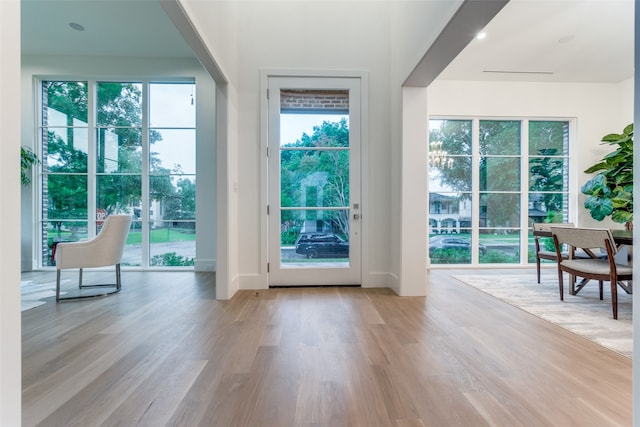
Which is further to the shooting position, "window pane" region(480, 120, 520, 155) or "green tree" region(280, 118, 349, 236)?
"window pane" region(480, 120, 520, 155)

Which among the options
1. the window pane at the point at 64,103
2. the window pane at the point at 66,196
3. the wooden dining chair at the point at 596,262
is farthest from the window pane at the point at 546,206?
the window pane at the point at 64,103

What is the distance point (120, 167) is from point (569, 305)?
21.0 feet

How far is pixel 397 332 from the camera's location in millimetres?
2307

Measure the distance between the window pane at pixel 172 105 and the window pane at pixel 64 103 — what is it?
1133mm

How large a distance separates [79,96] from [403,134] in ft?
17.5

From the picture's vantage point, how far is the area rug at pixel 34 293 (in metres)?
3.02

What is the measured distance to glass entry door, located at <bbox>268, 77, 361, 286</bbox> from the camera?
12.1 feet

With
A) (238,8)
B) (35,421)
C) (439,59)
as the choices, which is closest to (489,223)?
(439,59)

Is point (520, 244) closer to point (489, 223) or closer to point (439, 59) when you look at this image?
point (489, 223)

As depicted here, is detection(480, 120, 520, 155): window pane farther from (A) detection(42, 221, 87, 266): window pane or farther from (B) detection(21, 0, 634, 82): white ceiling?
(A) detection(42, 221, 87, 266): window pane

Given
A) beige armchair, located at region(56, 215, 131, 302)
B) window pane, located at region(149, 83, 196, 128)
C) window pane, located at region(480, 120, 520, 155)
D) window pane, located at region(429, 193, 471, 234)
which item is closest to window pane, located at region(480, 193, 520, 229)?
window pane, located at region(429, 193, 471, 234)

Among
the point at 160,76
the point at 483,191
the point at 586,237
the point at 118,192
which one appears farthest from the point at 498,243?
the point at 118,192

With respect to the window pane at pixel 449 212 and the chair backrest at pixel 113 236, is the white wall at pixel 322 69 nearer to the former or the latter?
the chair backrest at pixel 113 236

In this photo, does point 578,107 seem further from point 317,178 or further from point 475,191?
point 317,178
